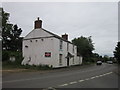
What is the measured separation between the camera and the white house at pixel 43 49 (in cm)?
2856

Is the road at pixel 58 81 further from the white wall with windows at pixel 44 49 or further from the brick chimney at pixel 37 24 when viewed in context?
the brick chimney at pixel 37 24

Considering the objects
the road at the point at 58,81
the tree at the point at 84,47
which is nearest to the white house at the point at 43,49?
the road at the point at 58,81

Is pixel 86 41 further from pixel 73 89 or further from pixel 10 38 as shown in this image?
pixel 73 89

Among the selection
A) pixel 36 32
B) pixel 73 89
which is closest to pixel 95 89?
pixel 73 89

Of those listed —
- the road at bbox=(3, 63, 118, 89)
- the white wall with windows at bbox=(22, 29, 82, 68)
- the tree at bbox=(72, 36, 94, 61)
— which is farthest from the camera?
the tree at bbox=(72, 36, 94, 61)

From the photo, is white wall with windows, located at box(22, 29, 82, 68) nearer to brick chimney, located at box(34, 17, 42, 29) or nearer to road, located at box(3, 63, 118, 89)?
brick chimney, located at box(34, 17, 42, 29)

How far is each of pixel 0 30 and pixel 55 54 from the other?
1424 centimetres

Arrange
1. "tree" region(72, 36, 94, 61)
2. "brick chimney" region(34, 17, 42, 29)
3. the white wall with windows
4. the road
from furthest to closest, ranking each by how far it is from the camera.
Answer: "tree" region(72, 36, 94, 61), "brick chimney" region(34, 17, 42, 29), the white wall with windows, the road

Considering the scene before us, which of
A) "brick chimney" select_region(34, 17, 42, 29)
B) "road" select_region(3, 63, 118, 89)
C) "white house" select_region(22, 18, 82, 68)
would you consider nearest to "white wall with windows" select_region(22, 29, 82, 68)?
"white house" select_region(22, 18, 82, 68)

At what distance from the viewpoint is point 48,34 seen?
29500 millimetres

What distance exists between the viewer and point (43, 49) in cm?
2933

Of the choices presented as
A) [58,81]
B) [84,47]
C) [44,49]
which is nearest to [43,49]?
[44,49]

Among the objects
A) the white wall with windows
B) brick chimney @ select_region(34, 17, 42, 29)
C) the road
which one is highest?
brick chimney @ select_region(34, 17, 42, 29)

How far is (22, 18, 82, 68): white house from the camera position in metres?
28.6
